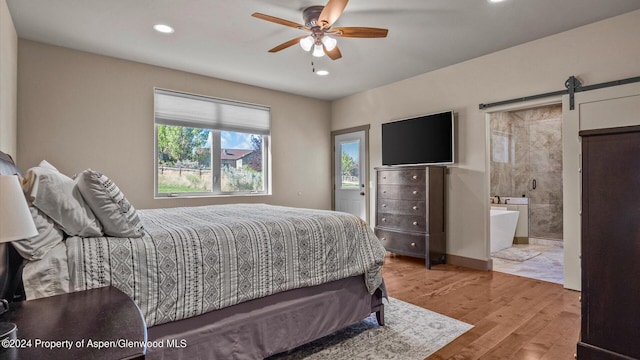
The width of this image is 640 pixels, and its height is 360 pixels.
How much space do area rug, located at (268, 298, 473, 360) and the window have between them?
3111mm

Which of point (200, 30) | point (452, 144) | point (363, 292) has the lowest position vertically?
point (363, 292)

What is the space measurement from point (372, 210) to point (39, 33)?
4770 mm

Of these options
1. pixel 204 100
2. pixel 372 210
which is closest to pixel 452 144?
pixel 372 210

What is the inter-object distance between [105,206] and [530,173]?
6730 mm

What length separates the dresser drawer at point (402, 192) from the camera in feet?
13.7

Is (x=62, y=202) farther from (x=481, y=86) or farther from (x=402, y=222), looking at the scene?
(x=481, y=86)

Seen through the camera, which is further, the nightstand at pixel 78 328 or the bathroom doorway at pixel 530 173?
the bathroom doorway at pixel 530 173

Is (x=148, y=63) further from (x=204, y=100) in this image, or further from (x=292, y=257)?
(x=292, y=257)

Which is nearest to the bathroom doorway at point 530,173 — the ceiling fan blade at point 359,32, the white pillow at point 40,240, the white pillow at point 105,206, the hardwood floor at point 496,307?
the hardwood floor at point 496,307

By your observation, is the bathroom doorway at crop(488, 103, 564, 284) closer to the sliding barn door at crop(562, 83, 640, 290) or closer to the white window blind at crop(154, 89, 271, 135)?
the sliding barn door at crop(562, 83, 640, 290)

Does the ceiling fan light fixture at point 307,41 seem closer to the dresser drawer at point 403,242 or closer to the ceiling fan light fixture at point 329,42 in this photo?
the ceiling fan light fixture at point 329,42

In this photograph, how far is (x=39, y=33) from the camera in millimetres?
3262

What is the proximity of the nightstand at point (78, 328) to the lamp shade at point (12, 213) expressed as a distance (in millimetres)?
273

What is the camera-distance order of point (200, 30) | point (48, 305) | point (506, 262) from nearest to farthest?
point (48, 305) < point (200, 30) < point (506, 262)
